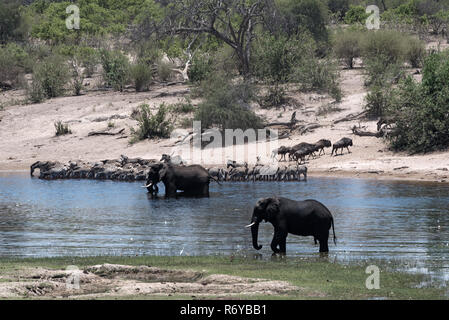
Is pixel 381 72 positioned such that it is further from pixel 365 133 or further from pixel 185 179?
pixel 185 179

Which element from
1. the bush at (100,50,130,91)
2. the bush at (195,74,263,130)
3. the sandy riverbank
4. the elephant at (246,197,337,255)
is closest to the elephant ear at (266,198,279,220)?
the elephant at (246,197,337,255)

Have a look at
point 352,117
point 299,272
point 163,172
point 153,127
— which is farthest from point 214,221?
point 153,127

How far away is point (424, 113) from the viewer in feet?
99.4

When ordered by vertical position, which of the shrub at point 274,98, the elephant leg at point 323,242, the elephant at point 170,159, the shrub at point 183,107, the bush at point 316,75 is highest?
the bush at point 316,75

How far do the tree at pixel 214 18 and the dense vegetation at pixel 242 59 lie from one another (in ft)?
0.19

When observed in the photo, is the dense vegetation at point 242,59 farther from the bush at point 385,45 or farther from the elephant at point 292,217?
the elephant at point 292,217

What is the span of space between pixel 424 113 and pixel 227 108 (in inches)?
356

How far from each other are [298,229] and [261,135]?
20110 mm

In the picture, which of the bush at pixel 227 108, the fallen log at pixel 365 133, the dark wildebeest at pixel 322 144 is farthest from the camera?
the bush at pixel 227 108

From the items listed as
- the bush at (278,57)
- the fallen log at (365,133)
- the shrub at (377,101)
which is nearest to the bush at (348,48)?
the bush at (278,57)

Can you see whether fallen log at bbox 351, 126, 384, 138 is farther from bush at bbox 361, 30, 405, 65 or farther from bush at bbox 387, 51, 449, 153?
bush at bbox 361, 30, 405, 65

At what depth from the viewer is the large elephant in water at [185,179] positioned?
25609 mm

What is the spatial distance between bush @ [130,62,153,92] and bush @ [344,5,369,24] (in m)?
21.1

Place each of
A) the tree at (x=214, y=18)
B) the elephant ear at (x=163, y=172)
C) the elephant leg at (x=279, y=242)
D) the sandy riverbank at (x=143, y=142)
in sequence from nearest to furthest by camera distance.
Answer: the elephant leg at (x=279, y=242) → the elephant ear at (x=163, y=172) → the sandy riverbank at (x=143, y=142) → the tree at (x=214, y=18)
